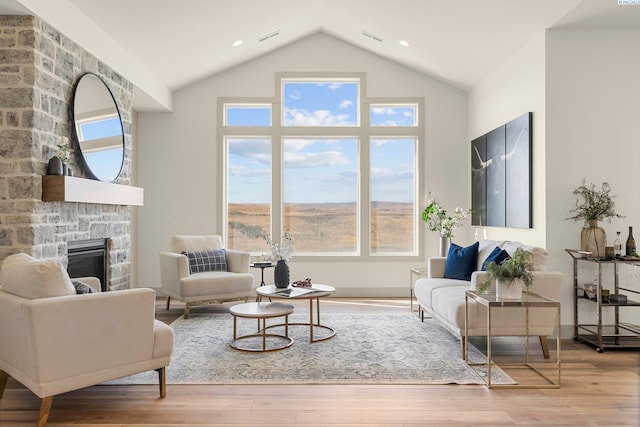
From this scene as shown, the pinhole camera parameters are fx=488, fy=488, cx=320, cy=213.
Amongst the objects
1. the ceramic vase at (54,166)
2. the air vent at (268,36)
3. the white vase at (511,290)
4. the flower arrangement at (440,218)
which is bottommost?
the white vase at (511,290)

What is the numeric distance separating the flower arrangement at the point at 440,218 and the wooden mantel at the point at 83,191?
380 cm

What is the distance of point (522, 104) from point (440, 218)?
1.93 metres

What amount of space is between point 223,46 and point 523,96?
3560 millimetres

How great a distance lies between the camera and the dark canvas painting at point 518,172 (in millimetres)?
4879

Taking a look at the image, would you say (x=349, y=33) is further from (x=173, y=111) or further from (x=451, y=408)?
(x=451, y=408)

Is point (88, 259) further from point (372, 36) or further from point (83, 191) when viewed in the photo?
Result: point (372, 36)

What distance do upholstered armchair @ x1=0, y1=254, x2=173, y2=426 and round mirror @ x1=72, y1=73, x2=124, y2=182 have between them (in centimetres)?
172

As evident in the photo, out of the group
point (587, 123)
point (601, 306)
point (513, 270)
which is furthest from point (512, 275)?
point (587, 123)

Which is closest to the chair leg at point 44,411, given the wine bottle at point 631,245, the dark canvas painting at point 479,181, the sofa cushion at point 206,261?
the sofa cushion at point 206,261

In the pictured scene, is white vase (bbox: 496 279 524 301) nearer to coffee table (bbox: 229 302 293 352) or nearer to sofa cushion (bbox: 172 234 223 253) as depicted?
coffee table (bbox: 229 302 293 352)

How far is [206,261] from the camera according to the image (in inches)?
232

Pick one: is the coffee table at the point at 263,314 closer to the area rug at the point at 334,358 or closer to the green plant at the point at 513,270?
the area rug at the point at 334,358

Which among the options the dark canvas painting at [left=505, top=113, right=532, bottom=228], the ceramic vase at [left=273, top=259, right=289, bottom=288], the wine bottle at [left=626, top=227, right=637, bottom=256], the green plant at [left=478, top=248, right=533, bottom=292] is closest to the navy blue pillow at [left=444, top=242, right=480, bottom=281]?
the dark canvas painting at [left=505, top=113, right=532, bottom=228]

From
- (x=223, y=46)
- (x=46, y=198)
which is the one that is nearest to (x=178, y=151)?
(x=223, y=46)
